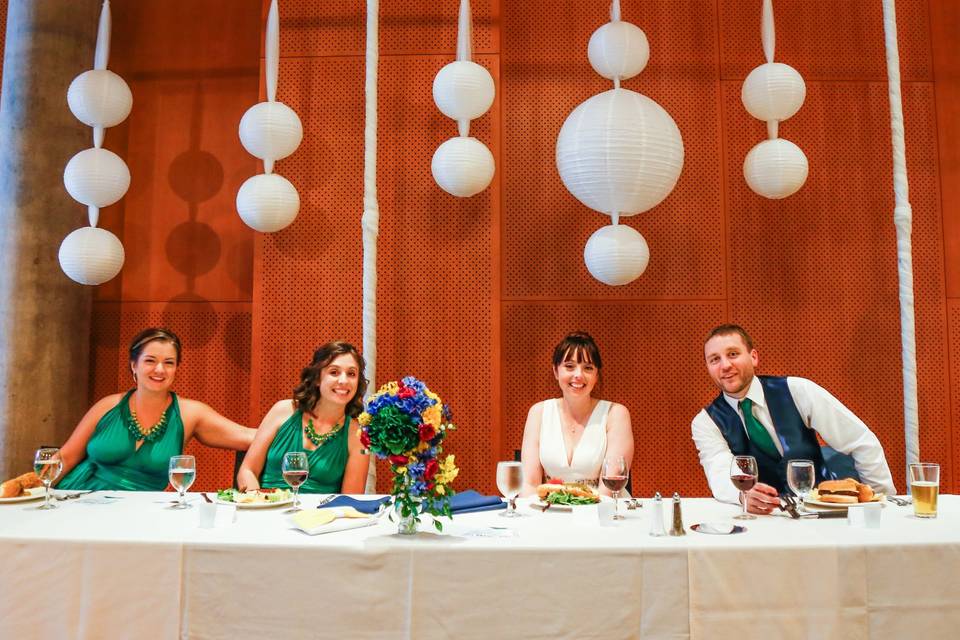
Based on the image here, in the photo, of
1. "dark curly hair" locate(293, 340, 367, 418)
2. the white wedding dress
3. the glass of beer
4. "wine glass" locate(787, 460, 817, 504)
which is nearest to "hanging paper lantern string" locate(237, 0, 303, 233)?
"dark curly hair" locate(293, 340, 367, 418)

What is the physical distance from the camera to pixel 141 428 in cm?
327

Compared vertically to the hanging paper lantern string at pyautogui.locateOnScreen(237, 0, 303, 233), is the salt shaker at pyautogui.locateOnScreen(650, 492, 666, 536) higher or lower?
lower

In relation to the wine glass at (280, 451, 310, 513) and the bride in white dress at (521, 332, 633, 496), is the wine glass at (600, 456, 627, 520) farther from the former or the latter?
the bride in white dress at (521, 332, 633, 496)

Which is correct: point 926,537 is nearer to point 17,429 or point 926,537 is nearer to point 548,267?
point 548,267

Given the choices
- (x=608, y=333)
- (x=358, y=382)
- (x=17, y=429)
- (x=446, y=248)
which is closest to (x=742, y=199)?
(x=608, y=333)

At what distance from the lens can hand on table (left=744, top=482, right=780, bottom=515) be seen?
7.07ft

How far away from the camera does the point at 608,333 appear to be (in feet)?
14.1

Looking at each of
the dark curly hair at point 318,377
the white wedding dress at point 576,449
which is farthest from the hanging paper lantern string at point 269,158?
the white wedding dress at point 576,449

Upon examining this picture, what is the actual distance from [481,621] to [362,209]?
287 centimetres

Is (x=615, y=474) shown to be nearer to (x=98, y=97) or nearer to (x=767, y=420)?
(x=767, y=420)

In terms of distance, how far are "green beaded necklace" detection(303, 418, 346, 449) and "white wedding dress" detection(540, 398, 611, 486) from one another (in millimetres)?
897

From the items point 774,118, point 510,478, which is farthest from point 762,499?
point 774,118

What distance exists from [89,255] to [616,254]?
2628 millimetres

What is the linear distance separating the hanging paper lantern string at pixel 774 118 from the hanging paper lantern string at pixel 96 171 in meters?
3.15
